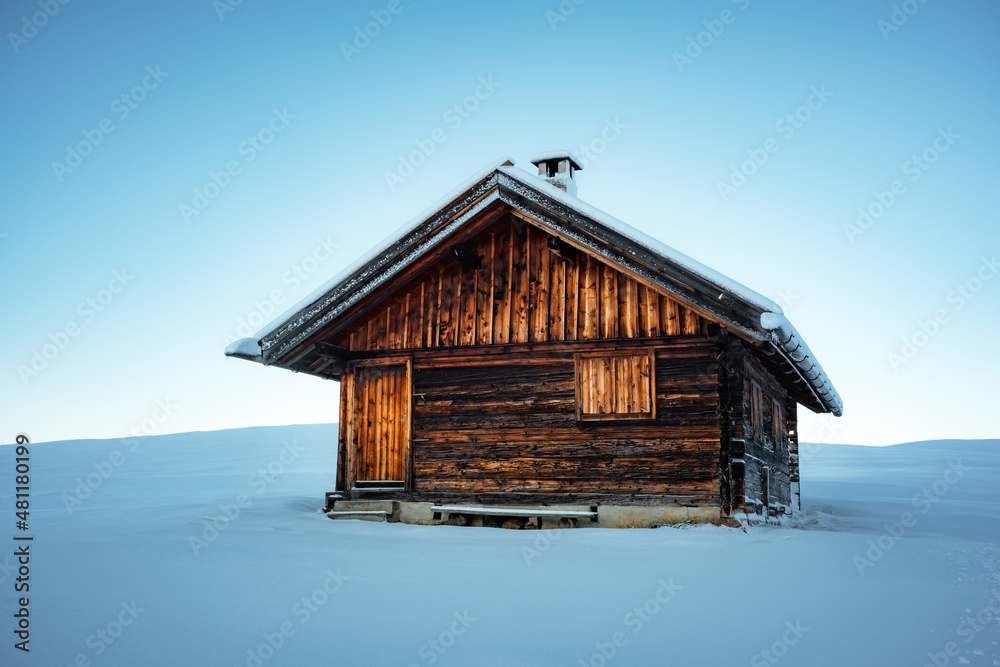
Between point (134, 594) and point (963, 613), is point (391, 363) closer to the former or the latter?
point (134, 594)

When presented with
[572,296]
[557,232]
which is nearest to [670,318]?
[572,296]

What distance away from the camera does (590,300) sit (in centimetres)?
1120

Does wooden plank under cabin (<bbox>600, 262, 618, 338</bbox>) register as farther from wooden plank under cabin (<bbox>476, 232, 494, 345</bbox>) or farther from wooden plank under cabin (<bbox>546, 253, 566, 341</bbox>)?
wooden plank under cabin (<bbox>476, 232, 494, 345</bbox>)

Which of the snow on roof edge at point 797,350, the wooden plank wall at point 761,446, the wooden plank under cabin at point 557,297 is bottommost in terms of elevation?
the wooden plank wall at point 761,446

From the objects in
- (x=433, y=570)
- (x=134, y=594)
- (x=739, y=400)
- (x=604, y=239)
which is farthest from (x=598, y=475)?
(x=134, y=594)

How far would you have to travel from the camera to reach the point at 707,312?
990 cm

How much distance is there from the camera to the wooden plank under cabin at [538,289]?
11383mm

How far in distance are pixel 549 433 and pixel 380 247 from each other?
3.98 metres
